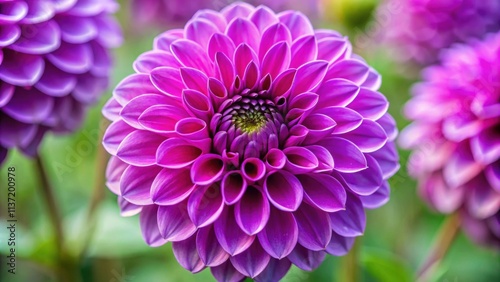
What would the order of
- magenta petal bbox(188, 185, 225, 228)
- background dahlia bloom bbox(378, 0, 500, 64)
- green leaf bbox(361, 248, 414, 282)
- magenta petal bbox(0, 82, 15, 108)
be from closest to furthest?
magenta petal bbox(188, 185, 225, 228) → magenta petal bbox(0, 82, 15, 108) → green leaf bbox(361, 248, 414, 282) → background dahlia bloom bbox(378, 0, 500, 64)

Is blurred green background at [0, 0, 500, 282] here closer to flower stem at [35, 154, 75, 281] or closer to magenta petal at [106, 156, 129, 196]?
flower stem at [35, 154, 75, 281]

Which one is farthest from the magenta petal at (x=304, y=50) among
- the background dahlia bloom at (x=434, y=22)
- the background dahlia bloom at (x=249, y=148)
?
the background dahlia bloom at (x=434, y=22)

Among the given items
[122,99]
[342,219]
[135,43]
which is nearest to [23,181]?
[135,43]

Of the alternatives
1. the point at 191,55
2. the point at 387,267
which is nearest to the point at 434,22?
the point at 387,267

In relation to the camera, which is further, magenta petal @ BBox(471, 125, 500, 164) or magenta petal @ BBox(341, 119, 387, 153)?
magenta petal @ BBox(471, 125, 500, 164)

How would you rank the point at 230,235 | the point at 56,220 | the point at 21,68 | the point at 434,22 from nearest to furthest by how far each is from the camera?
the point at 230,235
the point at 21,68
the point at 56,220
the point at 434,22

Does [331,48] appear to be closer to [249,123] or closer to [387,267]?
[249,123]

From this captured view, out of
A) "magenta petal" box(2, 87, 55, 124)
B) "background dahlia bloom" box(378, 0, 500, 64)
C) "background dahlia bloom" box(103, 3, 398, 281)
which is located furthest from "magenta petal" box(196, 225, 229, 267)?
"background dahlia bloom" box(378, 0, 500, 64)
